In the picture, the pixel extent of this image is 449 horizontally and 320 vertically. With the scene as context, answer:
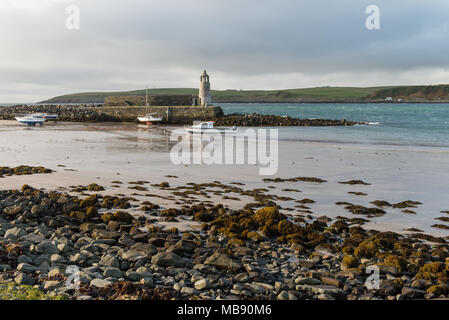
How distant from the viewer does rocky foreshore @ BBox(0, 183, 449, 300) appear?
247 inches

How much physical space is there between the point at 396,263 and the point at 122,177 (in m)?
12.0

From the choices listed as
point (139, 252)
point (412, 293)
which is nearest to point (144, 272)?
point (139, 252)

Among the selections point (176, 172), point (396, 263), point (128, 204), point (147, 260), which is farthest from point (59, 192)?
point (396, 263)

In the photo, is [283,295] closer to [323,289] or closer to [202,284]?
[323,289]

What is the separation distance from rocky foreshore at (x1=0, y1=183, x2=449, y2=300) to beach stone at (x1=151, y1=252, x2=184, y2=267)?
0.06ft

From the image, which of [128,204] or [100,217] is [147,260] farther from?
[128,204]

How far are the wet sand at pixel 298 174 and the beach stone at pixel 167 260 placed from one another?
2816 mm

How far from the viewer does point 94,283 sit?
6258 mm

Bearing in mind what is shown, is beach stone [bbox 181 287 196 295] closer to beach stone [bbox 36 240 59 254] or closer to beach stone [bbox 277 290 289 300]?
beach stone [bbox 277 290 289 300]

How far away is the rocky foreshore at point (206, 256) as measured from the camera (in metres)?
6.27

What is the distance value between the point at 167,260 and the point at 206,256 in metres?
0.84

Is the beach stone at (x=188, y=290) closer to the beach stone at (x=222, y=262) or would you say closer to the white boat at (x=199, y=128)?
the beach stone at (x=222, y=262)

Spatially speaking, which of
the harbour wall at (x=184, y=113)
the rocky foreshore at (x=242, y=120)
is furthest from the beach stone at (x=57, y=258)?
the harbour wall at (x=184, y=113)

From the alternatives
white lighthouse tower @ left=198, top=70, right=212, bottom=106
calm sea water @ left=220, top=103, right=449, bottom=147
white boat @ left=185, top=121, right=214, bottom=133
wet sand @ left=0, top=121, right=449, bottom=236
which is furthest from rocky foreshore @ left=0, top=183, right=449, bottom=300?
white lighthouse tower @ left=198, top=70, right=212, bottom=106
